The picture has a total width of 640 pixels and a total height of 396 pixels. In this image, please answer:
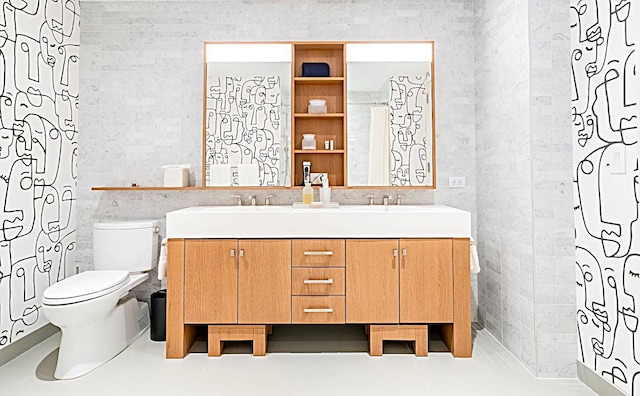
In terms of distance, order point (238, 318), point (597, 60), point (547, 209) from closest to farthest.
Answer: point (597, 60) → point (547, 209) → point (238, 318)

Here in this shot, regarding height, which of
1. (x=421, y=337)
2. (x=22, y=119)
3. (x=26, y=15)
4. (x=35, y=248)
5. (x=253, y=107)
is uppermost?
(x=26, y=15)

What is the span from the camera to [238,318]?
8.30ft

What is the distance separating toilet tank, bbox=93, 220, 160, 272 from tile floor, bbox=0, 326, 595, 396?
519mm

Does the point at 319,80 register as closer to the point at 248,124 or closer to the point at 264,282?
the point at 248,124

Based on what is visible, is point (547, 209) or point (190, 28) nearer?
point (547, 209)

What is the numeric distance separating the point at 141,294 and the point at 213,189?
3.12 feet

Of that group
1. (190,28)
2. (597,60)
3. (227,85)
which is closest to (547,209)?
(597,60)

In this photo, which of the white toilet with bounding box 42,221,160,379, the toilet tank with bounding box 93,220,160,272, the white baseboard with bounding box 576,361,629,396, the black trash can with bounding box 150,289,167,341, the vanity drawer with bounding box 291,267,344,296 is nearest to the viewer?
the white baseboard with bounding box 576,361,629,396

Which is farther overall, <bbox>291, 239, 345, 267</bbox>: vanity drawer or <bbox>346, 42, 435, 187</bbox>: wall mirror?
<bbox>346, 42, 435, 187</bbox>: wall mirror

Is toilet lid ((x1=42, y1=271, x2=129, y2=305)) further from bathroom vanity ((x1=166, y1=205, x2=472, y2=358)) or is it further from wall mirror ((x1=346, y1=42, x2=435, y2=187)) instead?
wall mirror ((x1=346, y1=42, x2=435, y2=187))

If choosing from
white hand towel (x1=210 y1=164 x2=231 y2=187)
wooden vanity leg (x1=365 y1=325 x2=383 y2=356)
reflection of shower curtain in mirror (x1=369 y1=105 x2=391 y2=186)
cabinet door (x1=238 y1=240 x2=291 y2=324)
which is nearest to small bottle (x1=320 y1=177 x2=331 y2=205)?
reflection of shower curtain in mirror (x1=369 y1=105 x2=391 y2=186)

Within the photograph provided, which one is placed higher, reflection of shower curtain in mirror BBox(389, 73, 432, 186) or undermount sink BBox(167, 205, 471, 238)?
reflection of shower curtain in mirror BBox(389, 73, 432, 186)

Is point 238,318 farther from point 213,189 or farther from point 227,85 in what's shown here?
point 227,85

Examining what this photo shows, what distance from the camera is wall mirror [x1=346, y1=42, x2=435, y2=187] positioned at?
3086 millimetres
